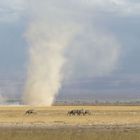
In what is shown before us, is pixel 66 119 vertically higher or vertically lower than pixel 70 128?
higher

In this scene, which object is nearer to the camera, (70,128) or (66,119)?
(70,128)

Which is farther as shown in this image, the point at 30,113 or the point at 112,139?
the point at 30,113

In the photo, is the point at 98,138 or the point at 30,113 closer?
the point at 98,138

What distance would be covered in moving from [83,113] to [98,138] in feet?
203

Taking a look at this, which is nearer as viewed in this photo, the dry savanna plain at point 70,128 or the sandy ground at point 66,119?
the dry savanna plain at point 70,128

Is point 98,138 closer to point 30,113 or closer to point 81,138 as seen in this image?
point 81,138

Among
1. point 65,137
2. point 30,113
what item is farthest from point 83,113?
point 65,137

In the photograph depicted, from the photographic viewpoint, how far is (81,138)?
31.5 metres

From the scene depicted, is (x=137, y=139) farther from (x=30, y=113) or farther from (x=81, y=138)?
(x=30, y=113)

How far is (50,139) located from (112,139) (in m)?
3.51

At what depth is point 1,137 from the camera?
3164 centimetres

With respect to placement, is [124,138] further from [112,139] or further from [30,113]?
[30,113]

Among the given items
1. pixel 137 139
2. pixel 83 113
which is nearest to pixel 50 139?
pixel 137 139

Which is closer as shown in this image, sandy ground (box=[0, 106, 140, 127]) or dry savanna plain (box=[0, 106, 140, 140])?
dry savanna plain (box=[0, 106, 140, 140])
